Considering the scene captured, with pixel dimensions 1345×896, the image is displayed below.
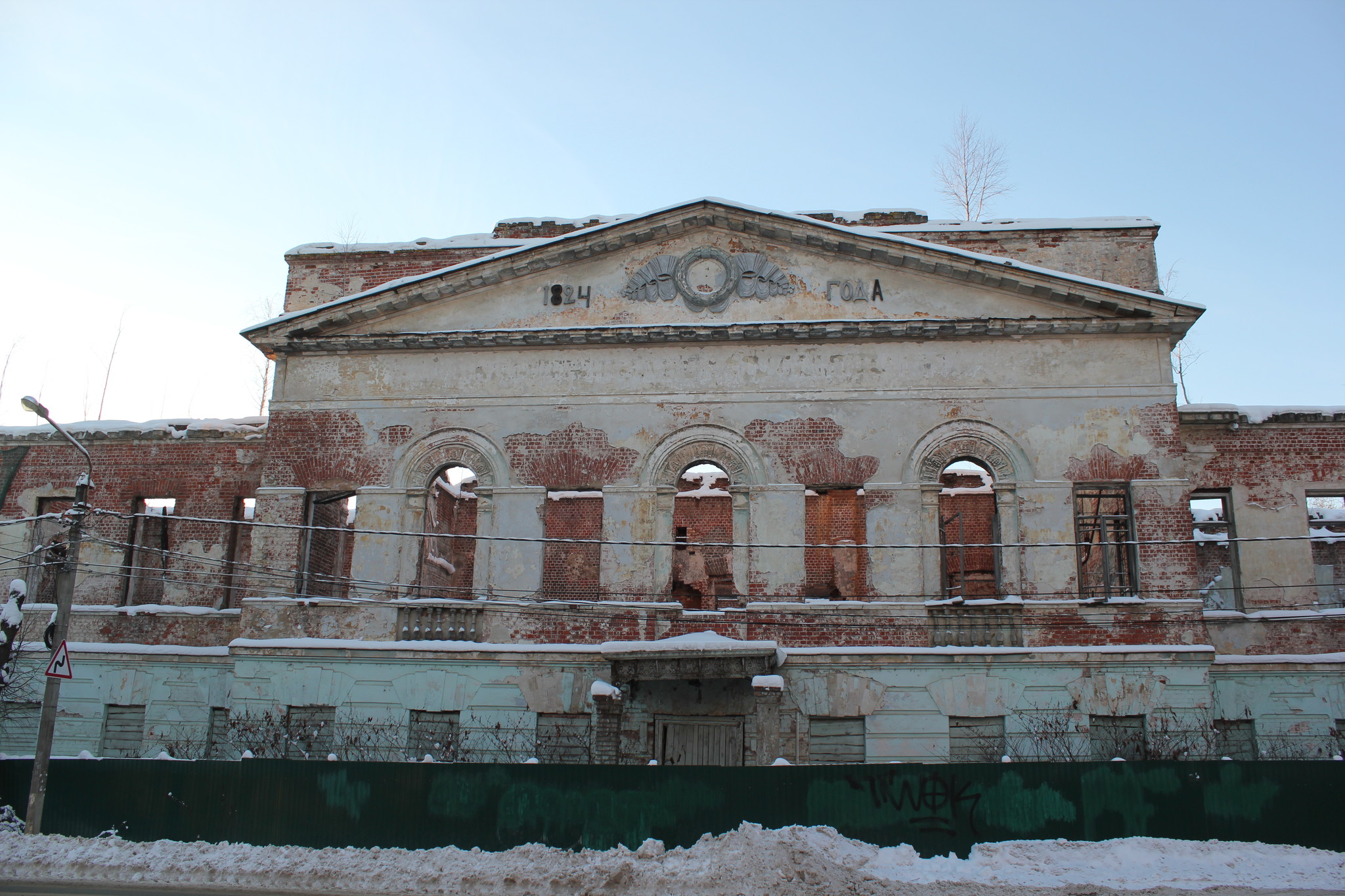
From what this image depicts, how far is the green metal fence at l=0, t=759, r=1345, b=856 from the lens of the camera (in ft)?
40.5

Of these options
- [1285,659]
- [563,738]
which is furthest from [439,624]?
[1285,659]

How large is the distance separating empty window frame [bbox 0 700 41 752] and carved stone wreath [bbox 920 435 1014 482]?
1508 cm

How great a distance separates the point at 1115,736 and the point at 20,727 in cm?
1741

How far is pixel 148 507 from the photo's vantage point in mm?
20109

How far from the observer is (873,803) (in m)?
12.4

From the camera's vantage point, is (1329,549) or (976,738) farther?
(1329,549)

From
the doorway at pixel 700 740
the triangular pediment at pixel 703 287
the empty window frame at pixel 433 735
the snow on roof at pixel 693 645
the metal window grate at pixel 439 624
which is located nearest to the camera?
the snow on roof at pixel 693 645

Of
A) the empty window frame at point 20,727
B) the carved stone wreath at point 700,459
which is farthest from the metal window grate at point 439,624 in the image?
the empty window frame at point 20,727

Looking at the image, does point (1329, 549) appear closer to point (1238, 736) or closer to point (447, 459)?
point (1238, 736)

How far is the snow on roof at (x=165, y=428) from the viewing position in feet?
62.1

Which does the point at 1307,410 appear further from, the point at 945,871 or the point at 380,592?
the point at 380,592

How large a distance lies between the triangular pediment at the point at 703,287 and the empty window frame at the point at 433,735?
611cm

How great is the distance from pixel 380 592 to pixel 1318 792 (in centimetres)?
1301

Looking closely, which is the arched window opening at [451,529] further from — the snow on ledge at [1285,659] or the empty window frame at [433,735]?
the snow on ledge at [1285,659]
